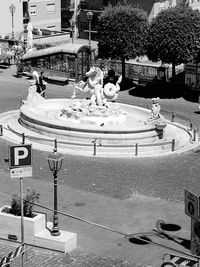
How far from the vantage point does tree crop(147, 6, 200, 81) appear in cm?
4350

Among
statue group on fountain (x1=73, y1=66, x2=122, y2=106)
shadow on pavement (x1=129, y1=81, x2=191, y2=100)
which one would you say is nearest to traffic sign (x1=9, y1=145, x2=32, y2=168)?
statue group on fountain (x1=73, y1=66, x2=122, y2=106)

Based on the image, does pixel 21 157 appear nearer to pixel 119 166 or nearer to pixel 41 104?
pixel 119 166

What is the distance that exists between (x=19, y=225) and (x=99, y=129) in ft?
40.0

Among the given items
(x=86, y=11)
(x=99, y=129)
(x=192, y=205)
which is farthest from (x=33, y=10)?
(x=192, y=205)

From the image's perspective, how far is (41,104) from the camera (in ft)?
124

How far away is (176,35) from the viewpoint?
4350 cm

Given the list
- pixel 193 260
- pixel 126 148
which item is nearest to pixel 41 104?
pixel 126 148

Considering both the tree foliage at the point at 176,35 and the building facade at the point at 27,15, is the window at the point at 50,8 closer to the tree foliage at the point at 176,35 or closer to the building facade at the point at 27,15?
the building facade at the point at 27,15

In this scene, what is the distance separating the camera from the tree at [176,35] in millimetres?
43500

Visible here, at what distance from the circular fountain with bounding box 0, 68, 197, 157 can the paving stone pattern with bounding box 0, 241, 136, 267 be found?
442 inches

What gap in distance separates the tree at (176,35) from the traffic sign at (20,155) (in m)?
26.5

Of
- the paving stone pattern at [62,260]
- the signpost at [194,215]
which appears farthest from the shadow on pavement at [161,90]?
the signpost at [194,215]

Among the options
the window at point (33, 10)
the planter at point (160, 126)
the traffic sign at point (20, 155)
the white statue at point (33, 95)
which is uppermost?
the window at point (33, 10)

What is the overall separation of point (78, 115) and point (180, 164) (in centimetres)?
666
